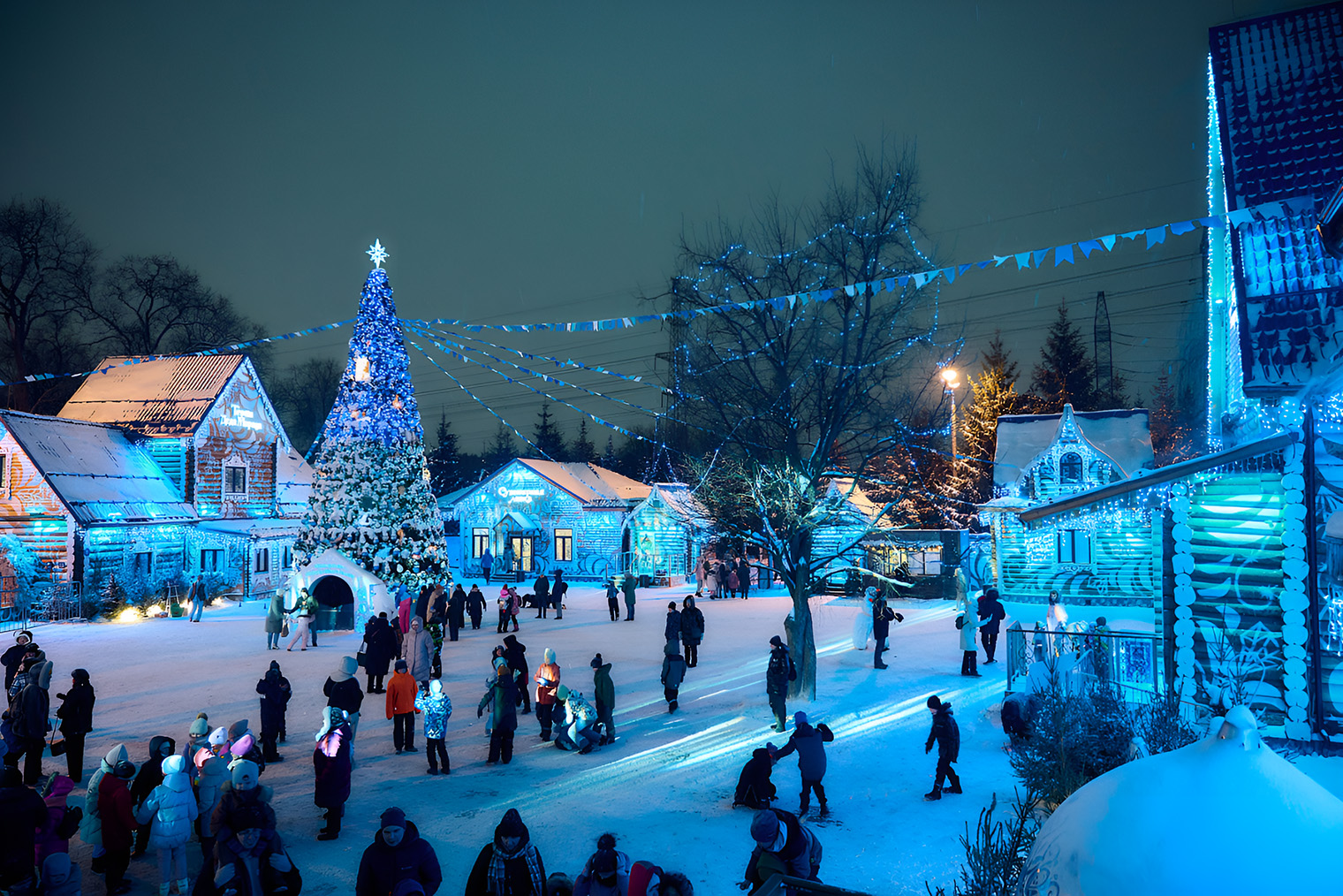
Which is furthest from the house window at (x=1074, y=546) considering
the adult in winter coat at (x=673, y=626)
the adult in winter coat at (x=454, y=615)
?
the adult in winter coat at (x=454, y=615)

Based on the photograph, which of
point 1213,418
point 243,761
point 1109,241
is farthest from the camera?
point 1213,418

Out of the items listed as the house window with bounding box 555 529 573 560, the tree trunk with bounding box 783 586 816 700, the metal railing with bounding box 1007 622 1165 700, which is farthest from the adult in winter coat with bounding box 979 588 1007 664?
the house window with bounding box 555 529 573 560

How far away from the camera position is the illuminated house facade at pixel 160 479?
77.2 ft

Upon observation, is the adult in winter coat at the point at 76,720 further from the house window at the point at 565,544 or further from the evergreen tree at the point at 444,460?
the evergreen tree at the point at 444,460

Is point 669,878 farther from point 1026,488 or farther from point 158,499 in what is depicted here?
point 158,499

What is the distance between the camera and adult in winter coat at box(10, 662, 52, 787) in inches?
353

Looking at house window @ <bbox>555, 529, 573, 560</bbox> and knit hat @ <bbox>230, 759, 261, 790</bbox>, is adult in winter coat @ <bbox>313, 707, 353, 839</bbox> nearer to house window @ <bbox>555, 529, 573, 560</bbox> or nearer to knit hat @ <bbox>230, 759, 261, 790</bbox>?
knit hat @ <bbox>230, 759, 261, 790</bbox>

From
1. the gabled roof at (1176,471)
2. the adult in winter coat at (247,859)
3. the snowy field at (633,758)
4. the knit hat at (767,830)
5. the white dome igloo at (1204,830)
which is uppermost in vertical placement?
the gabled roof at (1176,471)

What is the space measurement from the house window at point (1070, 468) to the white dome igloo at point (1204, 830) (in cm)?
2501

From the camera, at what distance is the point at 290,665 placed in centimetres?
1609

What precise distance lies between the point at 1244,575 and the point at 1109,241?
14.3 ft

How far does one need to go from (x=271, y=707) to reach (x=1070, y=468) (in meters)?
24.0

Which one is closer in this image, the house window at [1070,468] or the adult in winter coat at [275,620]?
the adult in winter coat at [275,620]

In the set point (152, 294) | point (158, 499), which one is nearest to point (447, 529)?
point (158, 499)
